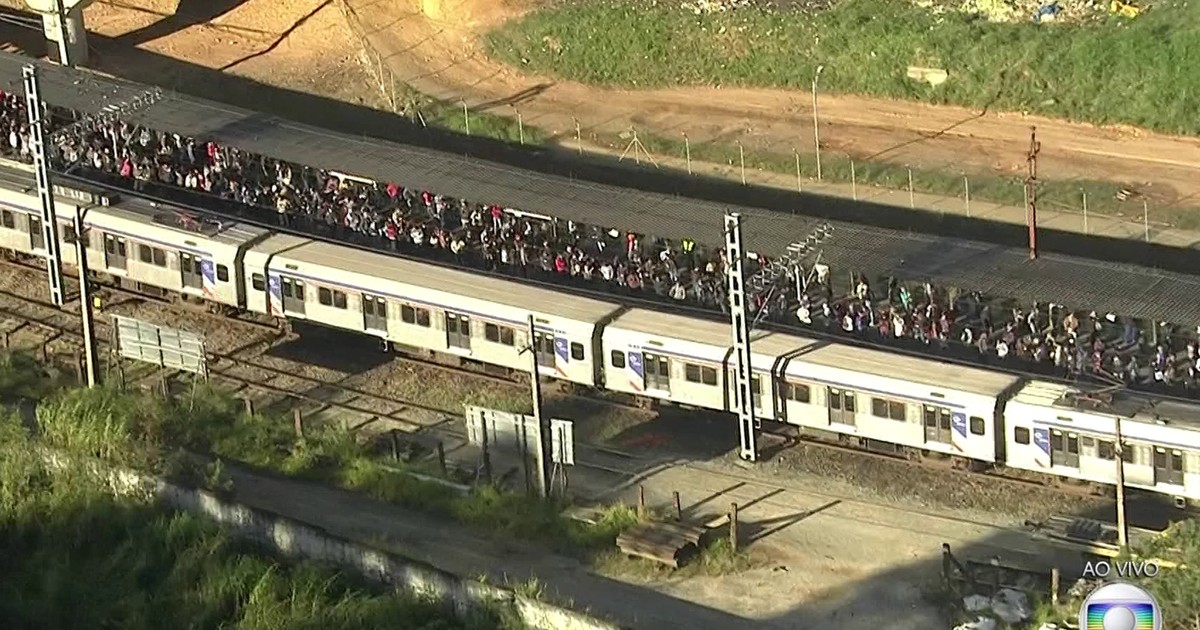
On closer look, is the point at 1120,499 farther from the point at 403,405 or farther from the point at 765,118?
the point at 765,118

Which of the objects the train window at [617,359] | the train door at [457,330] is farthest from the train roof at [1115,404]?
the train door at [457,330]

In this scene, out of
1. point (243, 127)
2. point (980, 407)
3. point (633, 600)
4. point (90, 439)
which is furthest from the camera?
point (243, 127)

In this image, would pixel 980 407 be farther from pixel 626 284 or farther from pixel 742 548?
pixel 626 284

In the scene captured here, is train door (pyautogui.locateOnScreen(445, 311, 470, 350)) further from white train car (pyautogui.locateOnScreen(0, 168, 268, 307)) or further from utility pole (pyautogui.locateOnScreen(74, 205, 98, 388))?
utility pole (pyautogui.locateOnScreen(74, 205, 98, 388))

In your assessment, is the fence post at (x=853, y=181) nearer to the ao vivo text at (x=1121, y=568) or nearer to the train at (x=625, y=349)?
the train at (x=625, y=349)

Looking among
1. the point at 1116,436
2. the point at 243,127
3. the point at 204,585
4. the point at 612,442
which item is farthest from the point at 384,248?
the point at 1116,436

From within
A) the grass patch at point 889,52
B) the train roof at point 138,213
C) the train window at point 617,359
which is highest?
the grass patch at point 889,52

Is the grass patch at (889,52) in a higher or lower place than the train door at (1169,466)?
higher

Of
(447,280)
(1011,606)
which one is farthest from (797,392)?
(447,280)
